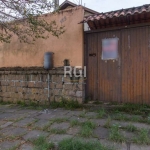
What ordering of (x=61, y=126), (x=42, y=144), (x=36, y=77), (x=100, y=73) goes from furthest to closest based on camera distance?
(x=36, y=77)
(x=100, y=73)
(x=61, y=126)
(x=42, y=144)

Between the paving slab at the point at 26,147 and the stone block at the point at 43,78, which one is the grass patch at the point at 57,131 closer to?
the paving slab at the point at 26,147

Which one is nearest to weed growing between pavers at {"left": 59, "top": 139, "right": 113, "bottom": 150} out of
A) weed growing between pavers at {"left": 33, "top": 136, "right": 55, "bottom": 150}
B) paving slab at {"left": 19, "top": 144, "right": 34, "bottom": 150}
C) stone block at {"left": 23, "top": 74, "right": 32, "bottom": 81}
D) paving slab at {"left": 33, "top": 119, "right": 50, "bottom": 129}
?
weed growing between pavers at {"left": 33, "top": 136, "right": 55, "bottom": 150}

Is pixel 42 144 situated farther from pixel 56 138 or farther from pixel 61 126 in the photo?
pixel 61 126

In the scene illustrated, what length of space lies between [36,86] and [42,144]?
3277 millimetres

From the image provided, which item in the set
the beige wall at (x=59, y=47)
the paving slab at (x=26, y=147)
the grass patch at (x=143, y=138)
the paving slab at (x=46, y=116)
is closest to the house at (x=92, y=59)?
the beige wall at (x=59, y=47)

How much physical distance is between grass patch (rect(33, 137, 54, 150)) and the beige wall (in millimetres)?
2718

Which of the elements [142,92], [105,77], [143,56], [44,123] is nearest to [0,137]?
[44,123]

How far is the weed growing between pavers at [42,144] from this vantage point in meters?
2.49

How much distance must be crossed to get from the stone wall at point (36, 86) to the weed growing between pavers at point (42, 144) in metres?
2.31

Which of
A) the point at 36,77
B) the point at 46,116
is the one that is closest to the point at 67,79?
the point at 36,77

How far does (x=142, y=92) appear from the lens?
14.3 feet

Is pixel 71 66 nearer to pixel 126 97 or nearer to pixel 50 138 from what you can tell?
pixel 126 97

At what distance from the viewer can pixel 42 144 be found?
2607mm

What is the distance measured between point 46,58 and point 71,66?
0.91 meters
